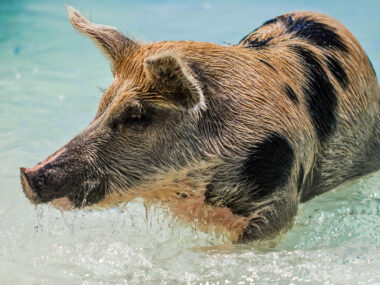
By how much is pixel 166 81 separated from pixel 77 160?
760mm

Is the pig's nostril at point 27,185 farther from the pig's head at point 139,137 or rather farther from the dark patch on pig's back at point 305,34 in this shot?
the dark patch on pig's back at point 305,34

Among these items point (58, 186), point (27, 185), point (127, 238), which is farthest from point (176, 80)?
point (127, 238)

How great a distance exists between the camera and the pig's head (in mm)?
3381

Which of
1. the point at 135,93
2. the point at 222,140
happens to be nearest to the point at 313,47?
A: the point at 222,140

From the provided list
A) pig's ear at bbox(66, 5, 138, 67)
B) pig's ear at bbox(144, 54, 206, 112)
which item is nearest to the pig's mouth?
pig's ear at bbox(144, 54, 206, 112)

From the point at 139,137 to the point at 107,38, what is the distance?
34.2 inches

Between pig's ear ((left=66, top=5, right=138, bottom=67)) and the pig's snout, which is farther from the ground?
pig's ear ((left=66, top=5, right=138, bottom=67))

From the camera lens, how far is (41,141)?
21.3 feet

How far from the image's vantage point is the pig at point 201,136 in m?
3.41

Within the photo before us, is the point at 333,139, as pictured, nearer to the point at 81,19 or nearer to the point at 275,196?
the point at 275,196

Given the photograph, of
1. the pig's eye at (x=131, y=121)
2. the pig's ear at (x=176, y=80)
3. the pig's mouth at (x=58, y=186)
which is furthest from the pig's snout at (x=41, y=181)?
the pig's ear at (x=176, y=80)

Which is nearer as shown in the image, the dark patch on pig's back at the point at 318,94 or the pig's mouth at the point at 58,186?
the pig's mouth at the point at 58,186

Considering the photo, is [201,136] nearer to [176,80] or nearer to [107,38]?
[176,80]

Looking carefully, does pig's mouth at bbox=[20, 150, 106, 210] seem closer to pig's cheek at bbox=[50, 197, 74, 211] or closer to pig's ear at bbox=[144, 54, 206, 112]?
pig's cheek at bbox=[50, 197, 74, 211]
